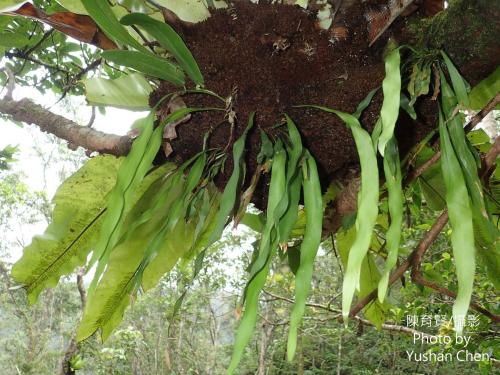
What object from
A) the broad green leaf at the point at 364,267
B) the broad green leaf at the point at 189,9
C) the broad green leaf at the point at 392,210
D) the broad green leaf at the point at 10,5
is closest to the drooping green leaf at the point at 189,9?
the broad green leaf at the point at 189,9

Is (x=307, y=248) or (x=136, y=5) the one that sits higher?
(x=136, y=5)

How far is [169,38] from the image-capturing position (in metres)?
0.62

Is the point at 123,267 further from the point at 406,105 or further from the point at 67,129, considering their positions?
the point at 406,105

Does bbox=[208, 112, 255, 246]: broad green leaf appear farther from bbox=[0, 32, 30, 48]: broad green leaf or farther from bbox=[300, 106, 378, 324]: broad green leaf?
bbox=[0, 32, 30, 48]: broad green leaf

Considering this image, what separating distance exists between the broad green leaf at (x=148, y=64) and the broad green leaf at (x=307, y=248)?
10.7 inches

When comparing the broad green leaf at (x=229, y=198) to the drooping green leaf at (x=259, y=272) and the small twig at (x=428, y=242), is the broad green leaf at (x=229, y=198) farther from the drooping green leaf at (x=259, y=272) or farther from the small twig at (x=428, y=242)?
the small twig at (x=428, y=242)

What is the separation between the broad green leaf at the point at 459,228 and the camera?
1.45ft

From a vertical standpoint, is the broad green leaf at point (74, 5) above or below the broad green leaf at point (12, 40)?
below

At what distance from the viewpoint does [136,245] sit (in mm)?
920

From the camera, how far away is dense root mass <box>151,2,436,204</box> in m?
0.68

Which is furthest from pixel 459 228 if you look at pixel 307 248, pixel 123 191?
pixel 123 191

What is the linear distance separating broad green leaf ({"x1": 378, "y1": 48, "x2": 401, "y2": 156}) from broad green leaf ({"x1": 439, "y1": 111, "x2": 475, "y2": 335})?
99 millimetres

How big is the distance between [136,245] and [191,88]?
1.28 feet

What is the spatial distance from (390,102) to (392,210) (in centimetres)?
14
